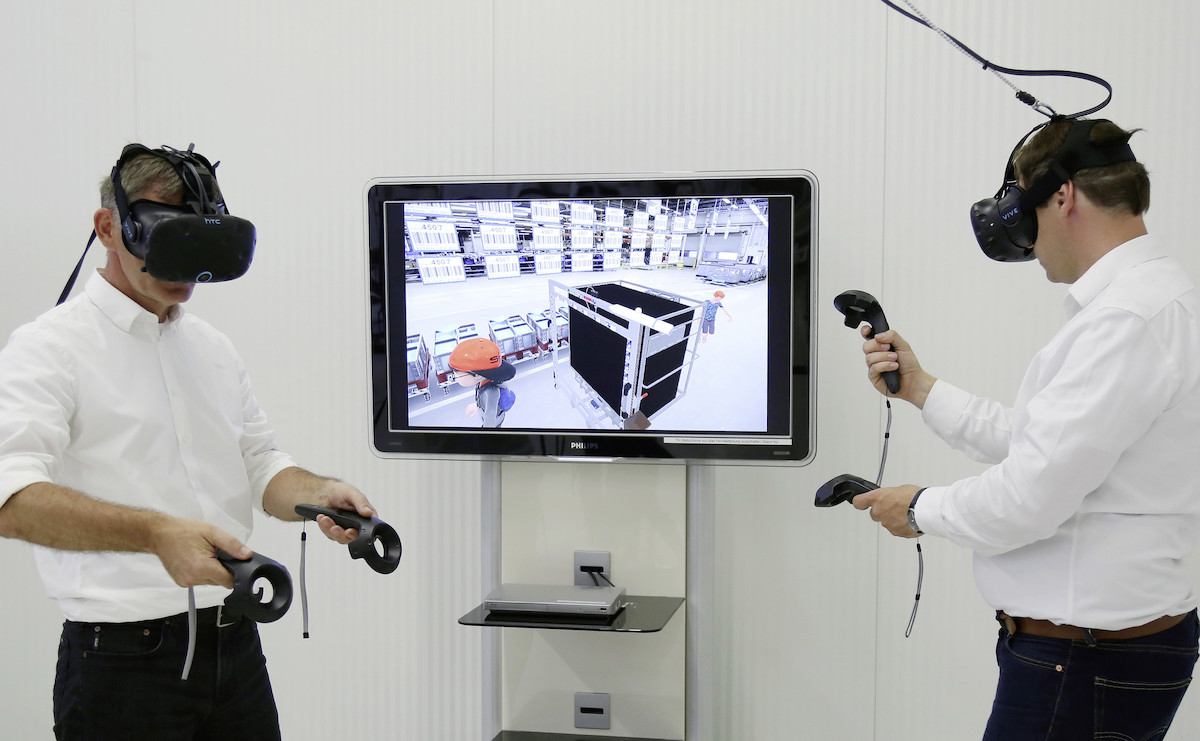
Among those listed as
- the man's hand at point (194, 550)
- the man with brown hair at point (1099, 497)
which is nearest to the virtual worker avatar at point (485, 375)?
the man's hand at point (194, 550)

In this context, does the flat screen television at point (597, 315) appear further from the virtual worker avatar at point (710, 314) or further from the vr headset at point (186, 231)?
the vr headset at point (186, 231)

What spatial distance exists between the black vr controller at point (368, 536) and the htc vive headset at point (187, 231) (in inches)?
21.8

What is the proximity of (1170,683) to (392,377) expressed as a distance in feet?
6.67

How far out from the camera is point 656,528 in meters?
2.69

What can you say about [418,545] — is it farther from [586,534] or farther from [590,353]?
[590,353]

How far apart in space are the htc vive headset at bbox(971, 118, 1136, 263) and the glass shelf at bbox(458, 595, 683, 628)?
124cm

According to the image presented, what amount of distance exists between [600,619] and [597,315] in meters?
0.83

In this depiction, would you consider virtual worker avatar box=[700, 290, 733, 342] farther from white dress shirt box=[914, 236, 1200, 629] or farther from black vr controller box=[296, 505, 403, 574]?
black vr controller box=[296, 505, 403, 574]

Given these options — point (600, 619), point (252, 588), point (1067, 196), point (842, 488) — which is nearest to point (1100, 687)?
point (842, 488)

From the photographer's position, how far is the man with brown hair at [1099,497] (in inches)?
68.8

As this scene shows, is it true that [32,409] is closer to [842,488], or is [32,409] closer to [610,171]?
[842,488]

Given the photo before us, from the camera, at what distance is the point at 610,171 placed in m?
3.11

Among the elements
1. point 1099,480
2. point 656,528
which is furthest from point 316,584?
point 1099,480

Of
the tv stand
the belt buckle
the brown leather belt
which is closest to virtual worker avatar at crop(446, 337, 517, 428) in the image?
the tv stand
